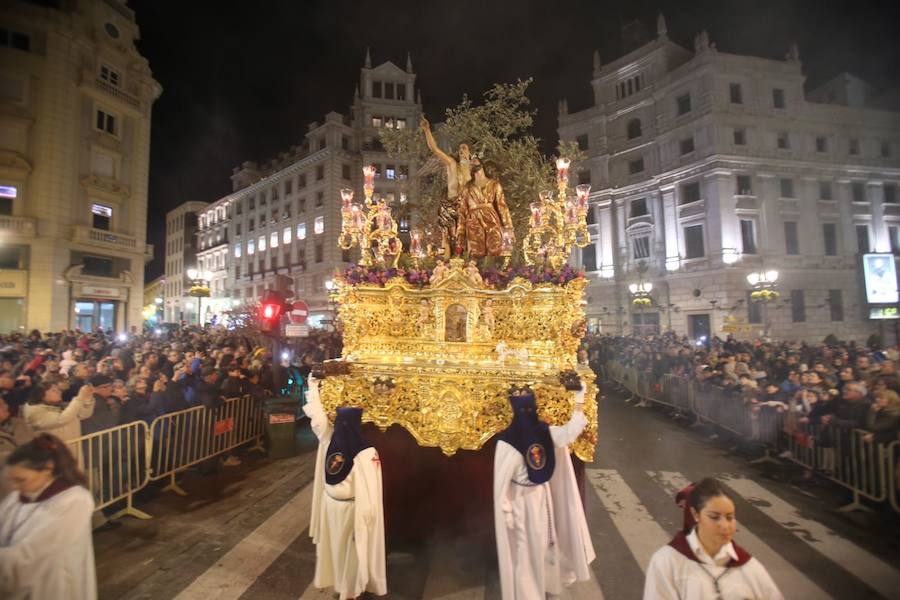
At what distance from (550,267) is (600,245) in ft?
113

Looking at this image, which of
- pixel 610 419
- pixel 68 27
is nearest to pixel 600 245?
pixel 610 419

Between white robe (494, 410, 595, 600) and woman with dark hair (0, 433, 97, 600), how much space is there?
3362 millimetres

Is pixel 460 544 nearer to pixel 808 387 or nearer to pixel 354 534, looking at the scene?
pixel 354 534

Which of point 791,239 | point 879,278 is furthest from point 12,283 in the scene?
point 791,239

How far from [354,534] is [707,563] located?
330cm

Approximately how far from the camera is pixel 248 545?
18.7 ft

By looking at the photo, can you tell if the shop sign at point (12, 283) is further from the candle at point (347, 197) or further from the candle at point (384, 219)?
the candle at point (384, 219)

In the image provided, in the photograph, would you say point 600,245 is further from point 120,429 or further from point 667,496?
point 120,429

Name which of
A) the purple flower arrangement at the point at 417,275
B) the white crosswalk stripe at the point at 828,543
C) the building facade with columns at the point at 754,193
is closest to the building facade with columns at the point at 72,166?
the purple flower arrangement at the point at 417,275

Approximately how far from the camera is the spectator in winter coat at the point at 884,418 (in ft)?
20.9

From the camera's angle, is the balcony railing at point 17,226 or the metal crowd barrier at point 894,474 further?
the balcony railing at point 17,226

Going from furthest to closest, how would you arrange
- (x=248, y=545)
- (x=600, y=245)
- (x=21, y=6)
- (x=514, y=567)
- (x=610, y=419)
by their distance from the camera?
(x=600, y=245) → (x=21, y=6) → (x=610, y=419) → (x=248, y=545) → (x=514, y=567)

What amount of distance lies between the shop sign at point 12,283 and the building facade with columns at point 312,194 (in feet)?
49.8

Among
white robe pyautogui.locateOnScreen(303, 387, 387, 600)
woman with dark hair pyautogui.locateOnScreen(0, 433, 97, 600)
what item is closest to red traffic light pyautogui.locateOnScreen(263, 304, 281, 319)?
white robe pyautogui.locateOnScreen(303, 387, 387, 600)
